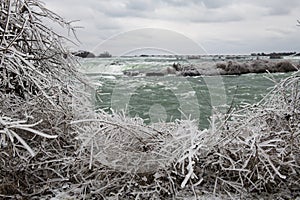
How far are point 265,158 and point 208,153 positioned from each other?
406 millimetres

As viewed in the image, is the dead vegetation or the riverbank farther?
the riverbank

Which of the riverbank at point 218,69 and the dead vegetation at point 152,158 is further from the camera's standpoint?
the riverbank at point 218,69

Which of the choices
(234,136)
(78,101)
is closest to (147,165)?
(234,136)

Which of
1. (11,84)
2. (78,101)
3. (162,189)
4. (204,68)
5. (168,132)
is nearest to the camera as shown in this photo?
(162,189)

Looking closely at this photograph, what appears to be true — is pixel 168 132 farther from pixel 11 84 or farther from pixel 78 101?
pixel 11 84

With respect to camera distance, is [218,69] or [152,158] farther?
[218,69]

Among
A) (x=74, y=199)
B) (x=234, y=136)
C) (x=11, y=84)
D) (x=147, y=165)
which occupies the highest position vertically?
(x=11, y=84)

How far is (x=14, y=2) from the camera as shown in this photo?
3.52m

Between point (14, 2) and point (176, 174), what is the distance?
2390 mm

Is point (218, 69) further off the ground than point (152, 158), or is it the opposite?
point (152, 158)

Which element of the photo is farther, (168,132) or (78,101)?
(78,101)

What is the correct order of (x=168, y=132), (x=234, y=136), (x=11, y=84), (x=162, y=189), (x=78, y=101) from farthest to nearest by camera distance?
(x=78, y=101) → (x=11, y=84) → (x=168, y=132) → (x=234, y=136) → (x=162, y=189)

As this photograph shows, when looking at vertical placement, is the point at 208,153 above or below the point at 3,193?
above

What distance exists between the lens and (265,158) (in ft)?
8.21
